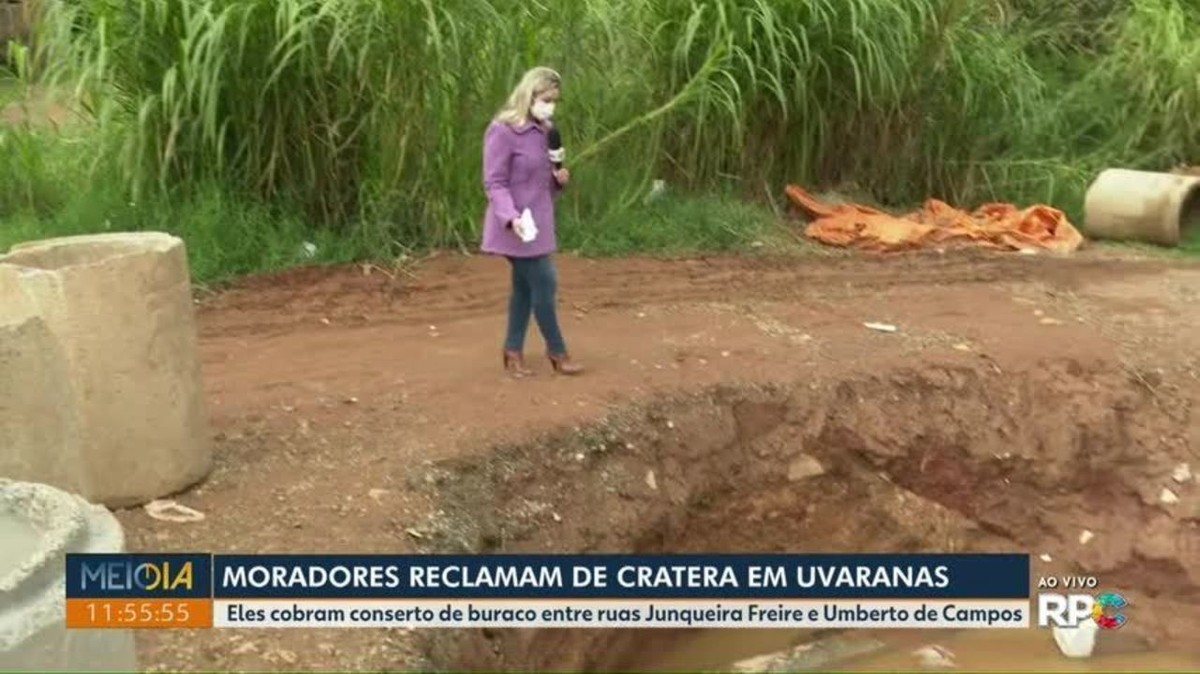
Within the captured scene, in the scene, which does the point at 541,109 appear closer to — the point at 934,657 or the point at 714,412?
the point at 714,412

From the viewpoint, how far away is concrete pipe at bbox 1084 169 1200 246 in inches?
333

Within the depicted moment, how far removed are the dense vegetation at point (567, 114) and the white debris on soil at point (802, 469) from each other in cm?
224

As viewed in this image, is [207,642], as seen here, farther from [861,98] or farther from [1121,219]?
[1121,219]

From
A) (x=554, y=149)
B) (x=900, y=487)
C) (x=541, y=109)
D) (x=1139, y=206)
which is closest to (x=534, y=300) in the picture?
(x=554, y=149)

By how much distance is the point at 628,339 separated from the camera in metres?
6.15

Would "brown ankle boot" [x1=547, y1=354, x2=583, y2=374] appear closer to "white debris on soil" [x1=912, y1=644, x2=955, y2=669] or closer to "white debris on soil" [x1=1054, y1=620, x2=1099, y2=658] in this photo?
"white debris on soil" [x1=912, y1=644, x2=955, y2=669]

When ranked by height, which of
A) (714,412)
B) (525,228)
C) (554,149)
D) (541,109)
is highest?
(541,109)

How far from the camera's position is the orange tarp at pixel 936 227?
814cm

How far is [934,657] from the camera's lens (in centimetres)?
512

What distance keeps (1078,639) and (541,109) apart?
2.57 metres

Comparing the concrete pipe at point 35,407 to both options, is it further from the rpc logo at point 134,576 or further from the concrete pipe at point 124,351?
the rpc logo at point 134,576

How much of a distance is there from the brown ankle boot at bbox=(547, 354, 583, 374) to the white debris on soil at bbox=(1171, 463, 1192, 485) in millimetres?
2401

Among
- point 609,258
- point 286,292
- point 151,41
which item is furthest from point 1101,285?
point 151,41

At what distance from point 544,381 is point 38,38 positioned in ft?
11.0
